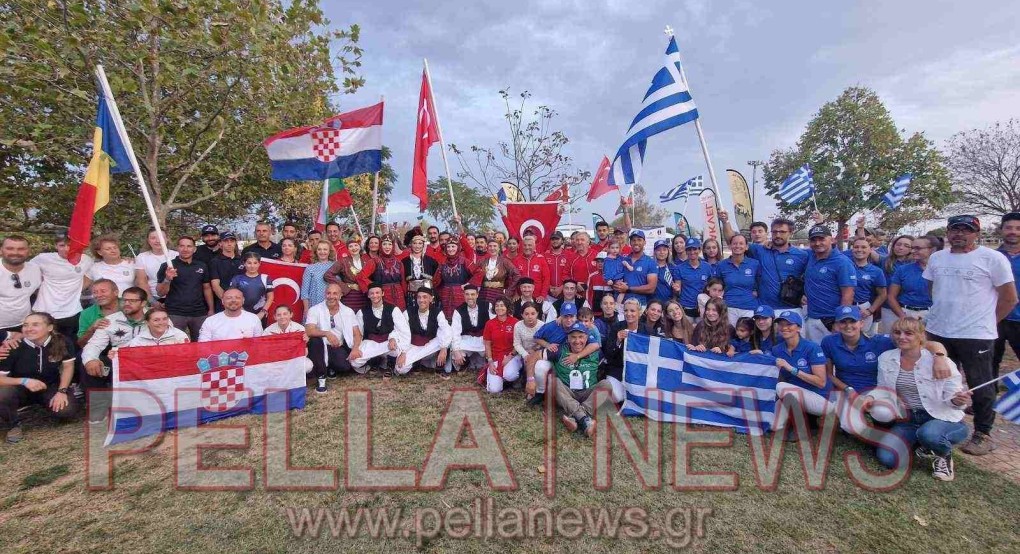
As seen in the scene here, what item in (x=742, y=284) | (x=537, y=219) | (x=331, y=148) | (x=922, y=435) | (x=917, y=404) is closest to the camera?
(x=922, y=435)

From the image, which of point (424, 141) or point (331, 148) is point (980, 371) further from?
point (331, 148)

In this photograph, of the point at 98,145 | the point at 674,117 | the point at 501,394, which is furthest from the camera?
the point at 674,117

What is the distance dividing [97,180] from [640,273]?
667 centimetres

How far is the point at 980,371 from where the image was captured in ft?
12.9

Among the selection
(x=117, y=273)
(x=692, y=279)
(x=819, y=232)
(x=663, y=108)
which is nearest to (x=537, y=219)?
(x=663, y=108)

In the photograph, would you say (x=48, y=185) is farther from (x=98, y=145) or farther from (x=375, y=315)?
(x=375, y=315)

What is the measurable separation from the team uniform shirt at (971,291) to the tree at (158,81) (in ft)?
34.4

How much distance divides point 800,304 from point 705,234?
288 cm

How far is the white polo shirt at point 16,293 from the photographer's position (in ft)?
15.3

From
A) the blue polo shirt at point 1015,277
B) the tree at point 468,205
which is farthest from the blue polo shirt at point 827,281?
the tree at point 468,205

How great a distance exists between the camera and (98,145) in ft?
16.4

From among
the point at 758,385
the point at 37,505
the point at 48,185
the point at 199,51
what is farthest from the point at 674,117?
the point at 48,185

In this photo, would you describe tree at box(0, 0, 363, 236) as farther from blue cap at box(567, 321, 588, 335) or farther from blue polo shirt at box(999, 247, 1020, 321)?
blue polo shirt at box(999, 247, 1020, 321)

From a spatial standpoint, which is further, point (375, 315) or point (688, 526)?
point (375, 315)
